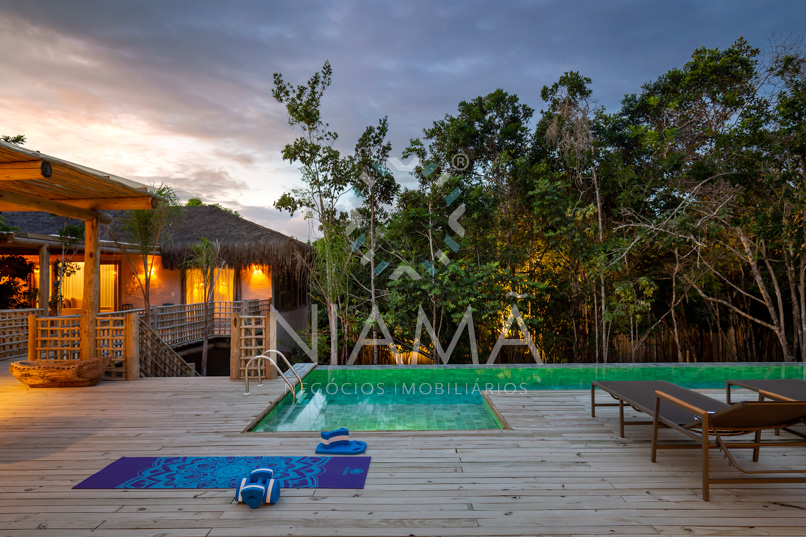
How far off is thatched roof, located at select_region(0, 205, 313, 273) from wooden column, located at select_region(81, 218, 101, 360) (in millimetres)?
5090

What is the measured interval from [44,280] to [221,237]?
418cm

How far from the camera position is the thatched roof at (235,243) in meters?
12.0

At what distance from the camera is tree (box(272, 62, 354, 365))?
387 inches

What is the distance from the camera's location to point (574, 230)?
9141mm

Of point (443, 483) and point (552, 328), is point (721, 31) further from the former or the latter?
point (443, 483)

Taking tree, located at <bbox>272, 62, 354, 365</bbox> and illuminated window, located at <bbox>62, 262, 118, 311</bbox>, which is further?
illuminated window, located at <bbox>62, 262, 118, 311</bbox>

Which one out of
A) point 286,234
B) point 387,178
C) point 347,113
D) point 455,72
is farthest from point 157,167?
point 455,72

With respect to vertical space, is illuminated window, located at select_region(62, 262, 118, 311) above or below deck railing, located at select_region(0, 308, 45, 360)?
above

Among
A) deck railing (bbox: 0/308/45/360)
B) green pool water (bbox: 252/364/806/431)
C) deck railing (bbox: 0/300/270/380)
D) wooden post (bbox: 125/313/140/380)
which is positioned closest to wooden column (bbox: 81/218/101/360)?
deck railing (bbox: 0/300/270/380)

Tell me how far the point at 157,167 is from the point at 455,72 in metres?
8.62

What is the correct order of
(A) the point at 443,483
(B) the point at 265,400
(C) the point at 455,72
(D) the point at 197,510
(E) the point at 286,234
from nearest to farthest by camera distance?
1. (D) the point at 197,510
2. (A) the point at 443,483
3. (B) the point at 265,400
4. (C) the point at 455,72
5. (E) the point at 286,234

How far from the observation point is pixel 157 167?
13.3 meters

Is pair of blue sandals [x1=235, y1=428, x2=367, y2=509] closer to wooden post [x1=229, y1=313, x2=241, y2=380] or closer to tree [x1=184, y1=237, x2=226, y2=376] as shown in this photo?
wooden post [x1=229, y1=313, x2=241, y2=380]

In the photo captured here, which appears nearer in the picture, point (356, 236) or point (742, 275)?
point (742, 275)
